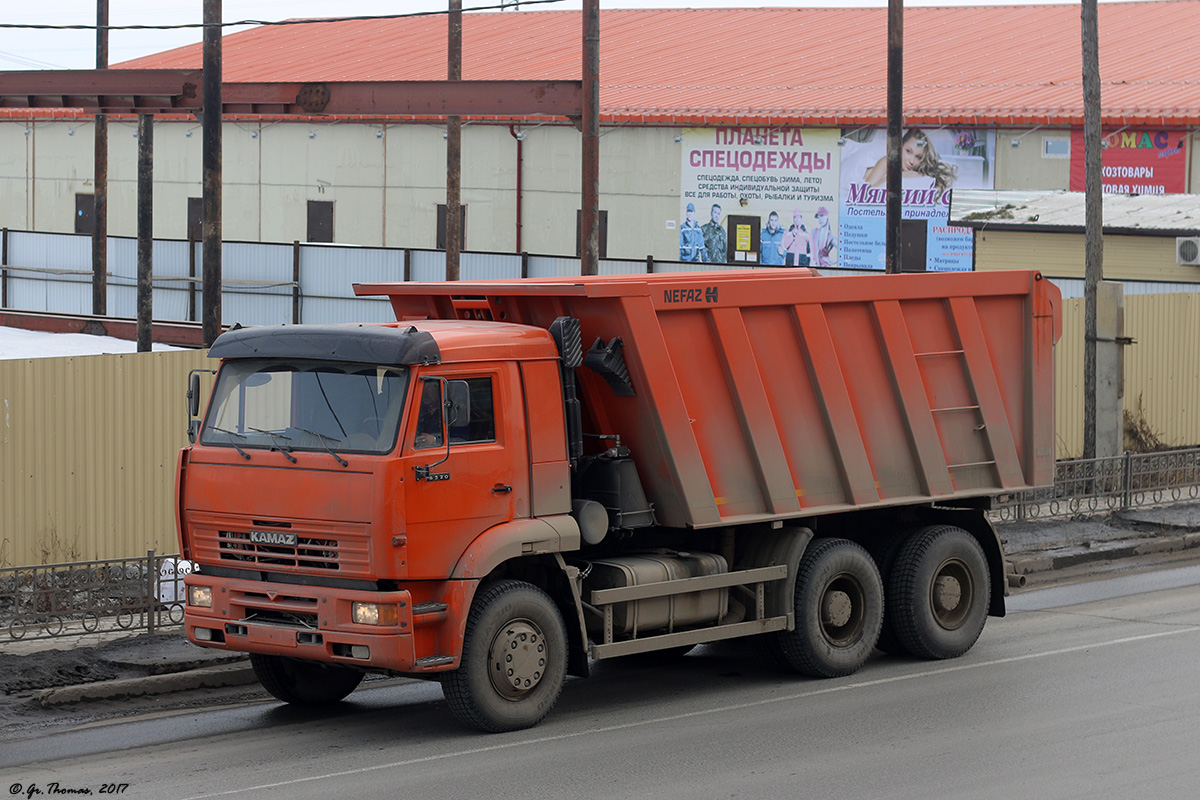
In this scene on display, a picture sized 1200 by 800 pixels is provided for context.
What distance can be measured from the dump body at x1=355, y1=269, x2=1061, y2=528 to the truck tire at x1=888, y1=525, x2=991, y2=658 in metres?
0.44

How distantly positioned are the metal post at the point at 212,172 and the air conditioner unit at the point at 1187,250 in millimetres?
14724

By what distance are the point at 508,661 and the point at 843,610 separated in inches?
116

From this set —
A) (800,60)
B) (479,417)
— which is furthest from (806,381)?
(800,60)

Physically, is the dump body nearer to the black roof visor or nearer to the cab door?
the cab door

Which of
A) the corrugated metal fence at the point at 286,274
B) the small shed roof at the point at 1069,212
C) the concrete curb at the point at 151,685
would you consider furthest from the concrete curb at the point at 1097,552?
the corrugated metal fence at the point at 286,274

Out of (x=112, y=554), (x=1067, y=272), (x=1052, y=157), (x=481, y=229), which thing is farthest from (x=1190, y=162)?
(x=112, y=554)

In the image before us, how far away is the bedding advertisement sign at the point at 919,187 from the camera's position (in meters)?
34.1

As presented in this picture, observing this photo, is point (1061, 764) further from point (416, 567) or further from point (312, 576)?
point (312, 576)

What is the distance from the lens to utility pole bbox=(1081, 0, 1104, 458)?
19.9 meters

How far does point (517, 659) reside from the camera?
971 centimetres

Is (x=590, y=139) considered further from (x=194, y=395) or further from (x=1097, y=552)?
(x=194, y=395)

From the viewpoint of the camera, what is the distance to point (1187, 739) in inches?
364

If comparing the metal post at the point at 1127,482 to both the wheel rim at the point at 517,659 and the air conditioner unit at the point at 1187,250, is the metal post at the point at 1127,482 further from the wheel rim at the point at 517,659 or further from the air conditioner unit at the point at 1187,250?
the wheel rim at the point at 517,659

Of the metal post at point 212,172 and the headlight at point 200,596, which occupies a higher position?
the metal post at point 212,172
